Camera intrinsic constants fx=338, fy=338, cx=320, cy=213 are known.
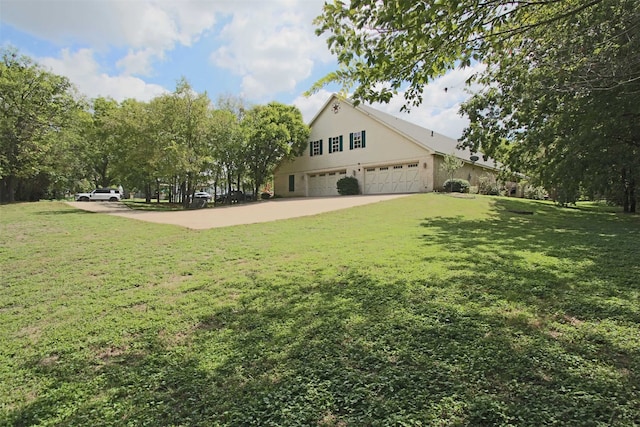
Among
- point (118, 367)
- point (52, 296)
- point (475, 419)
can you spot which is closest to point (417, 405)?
point (475, 419)

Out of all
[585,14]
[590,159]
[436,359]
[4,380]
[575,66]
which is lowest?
[4,380]

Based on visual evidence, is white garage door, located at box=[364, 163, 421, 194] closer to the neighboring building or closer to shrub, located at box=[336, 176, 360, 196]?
the neighboring building

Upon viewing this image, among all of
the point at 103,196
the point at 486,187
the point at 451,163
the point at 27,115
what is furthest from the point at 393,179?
the point at 103,196

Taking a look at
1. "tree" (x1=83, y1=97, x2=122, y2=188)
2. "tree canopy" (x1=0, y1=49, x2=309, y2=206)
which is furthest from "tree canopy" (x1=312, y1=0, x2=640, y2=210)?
"tree" (x1=83, y1=97, x2=122, y2=188)

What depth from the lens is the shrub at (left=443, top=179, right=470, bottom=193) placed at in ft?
66.7

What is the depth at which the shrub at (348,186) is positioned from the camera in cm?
2381

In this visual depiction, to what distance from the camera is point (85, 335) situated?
3543 millimetres

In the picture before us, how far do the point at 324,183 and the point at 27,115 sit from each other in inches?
752

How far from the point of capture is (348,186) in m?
23.9

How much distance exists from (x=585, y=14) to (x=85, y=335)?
988 cm

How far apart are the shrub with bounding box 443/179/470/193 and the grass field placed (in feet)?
46.3

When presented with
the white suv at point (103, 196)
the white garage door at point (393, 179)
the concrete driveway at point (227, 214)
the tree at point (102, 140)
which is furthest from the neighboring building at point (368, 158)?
the white suv at point (103, 196)

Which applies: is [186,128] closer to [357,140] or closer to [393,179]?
[357,140]

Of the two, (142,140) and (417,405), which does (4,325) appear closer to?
(417,405)
